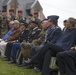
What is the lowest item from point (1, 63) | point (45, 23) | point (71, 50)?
point (1, 63)

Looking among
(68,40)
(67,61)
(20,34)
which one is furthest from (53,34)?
(20,34)

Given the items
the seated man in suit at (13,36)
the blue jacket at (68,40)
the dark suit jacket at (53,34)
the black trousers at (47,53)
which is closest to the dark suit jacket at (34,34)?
the seated man in suit at (13,36)

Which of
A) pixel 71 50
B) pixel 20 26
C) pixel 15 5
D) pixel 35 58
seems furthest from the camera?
pixel 15 5

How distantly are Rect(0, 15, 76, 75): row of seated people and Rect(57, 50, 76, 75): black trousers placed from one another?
72mm

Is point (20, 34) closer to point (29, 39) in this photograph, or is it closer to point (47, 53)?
point (29, 39)

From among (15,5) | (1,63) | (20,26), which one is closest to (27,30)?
(20,26)

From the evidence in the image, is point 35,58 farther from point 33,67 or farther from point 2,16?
point 2,16

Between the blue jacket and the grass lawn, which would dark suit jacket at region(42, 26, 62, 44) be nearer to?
the blue jacket

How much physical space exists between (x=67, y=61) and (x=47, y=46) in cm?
66

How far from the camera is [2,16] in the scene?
1282 cm

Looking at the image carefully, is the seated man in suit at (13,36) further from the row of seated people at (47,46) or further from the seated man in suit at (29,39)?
the seated man in suit at (29,39)

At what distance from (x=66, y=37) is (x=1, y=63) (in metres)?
2.95

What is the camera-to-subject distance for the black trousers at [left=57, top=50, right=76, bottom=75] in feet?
22.0

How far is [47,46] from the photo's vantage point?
23.4 feet
